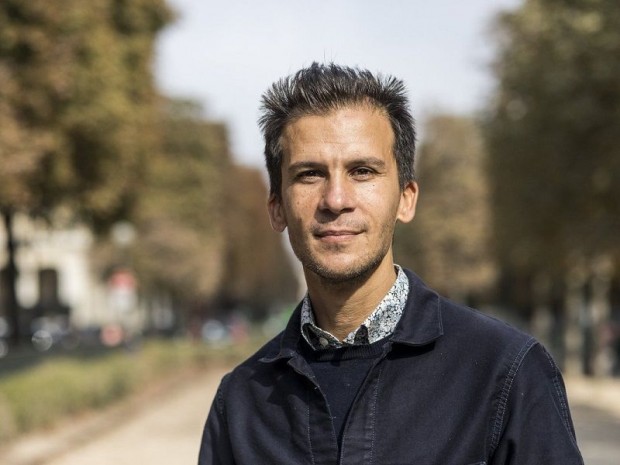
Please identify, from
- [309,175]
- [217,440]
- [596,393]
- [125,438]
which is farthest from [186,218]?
[309,175]

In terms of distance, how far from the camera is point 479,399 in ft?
8.42

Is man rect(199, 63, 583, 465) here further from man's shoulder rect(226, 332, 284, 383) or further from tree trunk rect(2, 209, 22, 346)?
tree trunk rect(2, 209, 22, 346)

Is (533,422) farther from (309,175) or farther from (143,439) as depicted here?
(143,439)

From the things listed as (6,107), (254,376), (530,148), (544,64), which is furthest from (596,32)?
Result: (254,376)

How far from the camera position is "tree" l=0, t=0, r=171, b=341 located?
2222 centimetres

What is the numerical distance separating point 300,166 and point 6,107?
19.0 meters

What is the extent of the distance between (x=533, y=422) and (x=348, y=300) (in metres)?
0.46

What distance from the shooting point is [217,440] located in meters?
2.92

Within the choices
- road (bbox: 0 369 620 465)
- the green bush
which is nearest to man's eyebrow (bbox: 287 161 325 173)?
road (bbox: 0 369 620 465)

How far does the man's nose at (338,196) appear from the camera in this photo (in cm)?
273

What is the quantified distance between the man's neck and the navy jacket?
0.07m

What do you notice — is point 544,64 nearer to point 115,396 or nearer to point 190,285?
point 115,396

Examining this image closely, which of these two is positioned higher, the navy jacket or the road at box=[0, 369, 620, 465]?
the navy jacket

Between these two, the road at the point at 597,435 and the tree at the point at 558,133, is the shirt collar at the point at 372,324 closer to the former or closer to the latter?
the road at the point at 597,435
